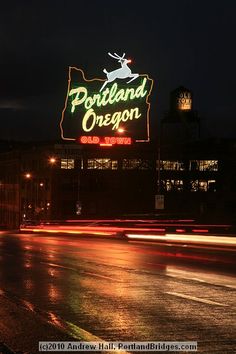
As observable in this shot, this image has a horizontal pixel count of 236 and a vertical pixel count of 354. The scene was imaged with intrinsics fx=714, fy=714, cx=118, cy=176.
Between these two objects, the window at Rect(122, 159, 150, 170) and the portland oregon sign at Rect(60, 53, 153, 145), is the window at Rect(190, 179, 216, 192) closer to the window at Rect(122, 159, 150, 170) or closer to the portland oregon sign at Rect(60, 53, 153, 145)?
the window at Rect(122, 159, 150, 170)

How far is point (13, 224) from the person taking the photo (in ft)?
352

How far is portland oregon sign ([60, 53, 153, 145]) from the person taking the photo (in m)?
45.7

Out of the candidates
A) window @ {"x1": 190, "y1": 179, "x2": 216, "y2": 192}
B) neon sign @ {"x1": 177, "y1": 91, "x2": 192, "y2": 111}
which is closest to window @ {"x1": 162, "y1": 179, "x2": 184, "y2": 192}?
window @ {"x1": 190, "y1": 179, "x2": 216, "y2": 192}

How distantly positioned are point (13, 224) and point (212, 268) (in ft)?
287

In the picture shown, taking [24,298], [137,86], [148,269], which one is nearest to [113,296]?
[24,298]

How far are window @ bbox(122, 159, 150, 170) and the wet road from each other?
8644cm

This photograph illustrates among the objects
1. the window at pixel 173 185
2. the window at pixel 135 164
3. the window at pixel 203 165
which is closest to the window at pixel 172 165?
the window at pixel 203 165

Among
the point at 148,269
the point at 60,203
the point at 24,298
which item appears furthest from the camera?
the point at 60,203

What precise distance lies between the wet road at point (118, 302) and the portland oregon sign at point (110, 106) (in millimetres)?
22652

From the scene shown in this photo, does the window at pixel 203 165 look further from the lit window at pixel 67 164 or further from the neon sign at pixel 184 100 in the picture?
the lit window at pixel 67 164

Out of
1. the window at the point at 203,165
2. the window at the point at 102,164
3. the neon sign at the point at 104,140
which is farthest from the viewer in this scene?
the window at the point at 203,165

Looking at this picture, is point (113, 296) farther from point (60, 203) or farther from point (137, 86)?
point (60, 203)

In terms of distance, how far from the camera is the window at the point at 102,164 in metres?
108

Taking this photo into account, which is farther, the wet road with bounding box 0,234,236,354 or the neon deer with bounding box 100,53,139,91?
the neon deer with bounding box 100,53,139,91
